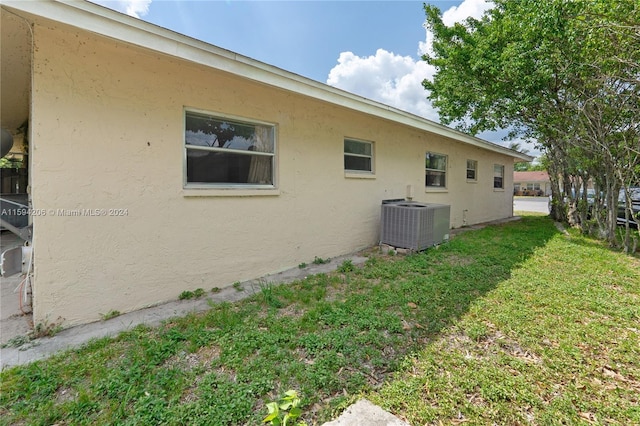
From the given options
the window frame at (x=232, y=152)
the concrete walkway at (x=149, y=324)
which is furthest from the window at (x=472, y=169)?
the concrete walkway at (x=149, y=324)

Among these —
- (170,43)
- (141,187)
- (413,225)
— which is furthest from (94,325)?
(413,225)

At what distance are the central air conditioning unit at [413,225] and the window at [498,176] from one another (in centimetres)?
702

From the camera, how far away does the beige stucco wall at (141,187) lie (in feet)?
9.40

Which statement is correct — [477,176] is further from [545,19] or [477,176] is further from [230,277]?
[230,277]

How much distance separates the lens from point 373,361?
231cm

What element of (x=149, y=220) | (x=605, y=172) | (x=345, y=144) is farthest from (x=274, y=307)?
(x=605, y=172)

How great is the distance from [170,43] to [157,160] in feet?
4.34

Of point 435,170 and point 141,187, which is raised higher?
point 435,170

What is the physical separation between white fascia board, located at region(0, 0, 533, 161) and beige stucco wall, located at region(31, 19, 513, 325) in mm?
448

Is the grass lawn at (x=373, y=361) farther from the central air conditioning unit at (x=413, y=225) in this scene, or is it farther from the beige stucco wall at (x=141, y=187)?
the central air conditioning unit at (x=413, y=225)

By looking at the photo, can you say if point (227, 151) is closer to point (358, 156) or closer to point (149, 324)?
point (149, 324)

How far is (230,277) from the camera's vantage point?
13.8 feet

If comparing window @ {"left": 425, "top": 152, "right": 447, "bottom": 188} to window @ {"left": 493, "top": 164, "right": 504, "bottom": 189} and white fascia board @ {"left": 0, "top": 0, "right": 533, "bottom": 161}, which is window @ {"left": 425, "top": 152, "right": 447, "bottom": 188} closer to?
white fascia board @ {"left": 0, "top": 0, "right": 533, "bottom": 161}

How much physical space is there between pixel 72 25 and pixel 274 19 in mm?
4687
